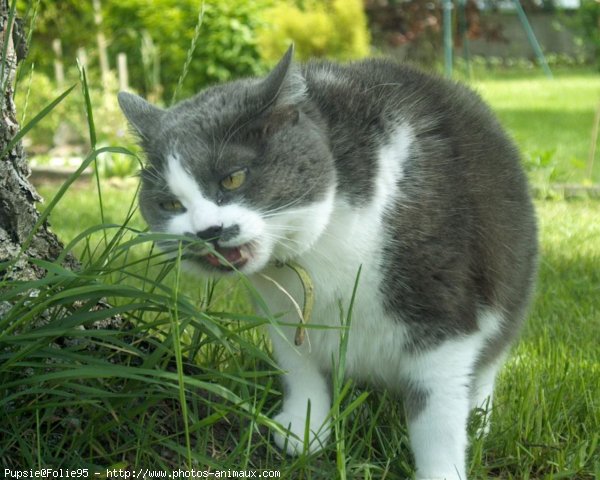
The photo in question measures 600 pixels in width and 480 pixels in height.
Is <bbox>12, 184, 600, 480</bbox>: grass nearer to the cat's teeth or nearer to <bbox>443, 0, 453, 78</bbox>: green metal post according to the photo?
the cat's teeth

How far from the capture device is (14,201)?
1861 mm

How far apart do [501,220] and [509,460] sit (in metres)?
0.58

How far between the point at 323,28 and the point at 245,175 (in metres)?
9.07

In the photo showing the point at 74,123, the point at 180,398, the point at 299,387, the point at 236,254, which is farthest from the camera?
the point at 74,123

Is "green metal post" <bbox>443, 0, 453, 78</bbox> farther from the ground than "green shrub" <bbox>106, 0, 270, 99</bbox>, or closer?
closer

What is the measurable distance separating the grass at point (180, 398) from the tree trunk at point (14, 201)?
97 millimetres

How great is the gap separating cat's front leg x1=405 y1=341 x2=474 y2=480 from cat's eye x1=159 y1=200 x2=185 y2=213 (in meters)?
0.63

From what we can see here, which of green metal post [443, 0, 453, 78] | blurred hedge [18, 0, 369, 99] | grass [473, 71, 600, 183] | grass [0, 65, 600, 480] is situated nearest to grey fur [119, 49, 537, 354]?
grass [0, 65, 600, 480]

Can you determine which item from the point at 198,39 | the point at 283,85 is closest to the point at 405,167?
the point at 283,85

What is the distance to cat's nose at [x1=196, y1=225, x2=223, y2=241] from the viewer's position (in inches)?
63.4

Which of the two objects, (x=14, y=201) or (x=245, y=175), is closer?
(x=245, y=175)

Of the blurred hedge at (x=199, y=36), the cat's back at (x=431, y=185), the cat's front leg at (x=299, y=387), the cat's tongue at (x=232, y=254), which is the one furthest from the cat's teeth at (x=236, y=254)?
the blurred hedge at (x=199, y=36)

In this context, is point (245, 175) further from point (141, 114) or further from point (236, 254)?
point (141, 114)

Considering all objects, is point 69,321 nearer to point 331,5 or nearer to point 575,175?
point 575,175
